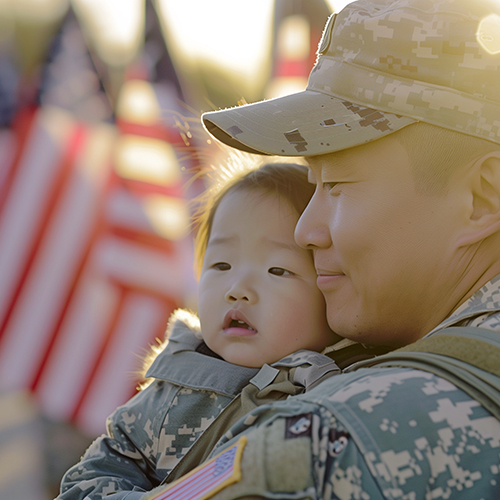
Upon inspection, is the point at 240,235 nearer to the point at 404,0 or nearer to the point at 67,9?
the point at 404,0

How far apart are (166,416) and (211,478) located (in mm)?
817

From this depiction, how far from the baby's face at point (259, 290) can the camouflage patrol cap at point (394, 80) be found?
421mm

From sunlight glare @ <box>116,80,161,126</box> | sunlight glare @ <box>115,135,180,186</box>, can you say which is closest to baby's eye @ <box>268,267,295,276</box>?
sunlight glare @ <box>115,135,180,186</box>

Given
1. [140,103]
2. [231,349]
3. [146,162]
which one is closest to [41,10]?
[140,103]

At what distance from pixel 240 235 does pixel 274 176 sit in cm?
28

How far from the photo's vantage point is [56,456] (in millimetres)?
7270

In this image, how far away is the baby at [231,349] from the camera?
5.60 ft

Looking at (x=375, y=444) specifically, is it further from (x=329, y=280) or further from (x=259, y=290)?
(x=259, y=290)

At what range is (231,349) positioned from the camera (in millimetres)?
1858

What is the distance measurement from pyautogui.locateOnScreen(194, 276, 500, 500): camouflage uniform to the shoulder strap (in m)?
0.02

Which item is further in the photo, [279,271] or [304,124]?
[279,271]

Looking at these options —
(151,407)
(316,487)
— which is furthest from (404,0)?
(151,407)

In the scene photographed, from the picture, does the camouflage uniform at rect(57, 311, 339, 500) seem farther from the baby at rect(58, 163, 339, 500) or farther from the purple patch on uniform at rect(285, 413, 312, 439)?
the purple patch on uniform at rect(285, 413, 312, 439)

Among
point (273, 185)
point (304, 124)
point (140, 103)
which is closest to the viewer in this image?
point (304, 124)
